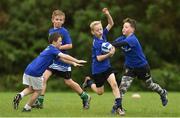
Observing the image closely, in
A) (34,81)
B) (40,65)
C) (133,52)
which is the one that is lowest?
(34,81)

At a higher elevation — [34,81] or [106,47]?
[106,47]

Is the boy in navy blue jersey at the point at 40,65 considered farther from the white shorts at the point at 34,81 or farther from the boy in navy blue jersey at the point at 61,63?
the boy in navy blue jersey at the point at 61,63

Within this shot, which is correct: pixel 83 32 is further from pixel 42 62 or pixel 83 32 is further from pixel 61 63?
pixel 42 62

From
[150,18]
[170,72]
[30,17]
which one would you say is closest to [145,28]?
[150,18]

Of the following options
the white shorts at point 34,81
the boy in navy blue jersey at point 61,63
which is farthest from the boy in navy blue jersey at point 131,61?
the white shorts at point 34,81

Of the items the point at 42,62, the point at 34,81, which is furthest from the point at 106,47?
the point at 34,81

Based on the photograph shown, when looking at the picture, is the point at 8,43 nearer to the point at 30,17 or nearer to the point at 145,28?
the point at 30,17

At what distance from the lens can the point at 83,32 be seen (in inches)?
995

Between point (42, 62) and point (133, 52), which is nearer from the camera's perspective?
point (42, 62)

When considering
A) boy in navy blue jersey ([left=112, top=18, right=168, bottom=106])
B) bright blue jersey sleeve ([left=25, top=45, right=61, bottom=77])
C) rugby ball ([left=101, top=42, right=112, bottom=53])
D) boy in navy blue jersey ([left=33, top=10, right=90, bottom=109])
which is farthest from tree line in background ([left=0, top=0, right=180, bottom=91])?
bright blue jersey sleeve ([left=25, top=45, right=61, bottom=77])

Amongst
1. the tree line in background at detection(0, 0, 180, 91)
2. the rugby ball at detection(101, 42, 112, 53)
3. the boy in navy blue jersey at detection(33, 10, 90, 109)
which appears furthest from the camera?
the tree line in background at detection(0, 0, 180, 91)

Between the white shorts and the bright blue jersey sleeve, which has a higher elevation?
the bright blue jersey sleeve

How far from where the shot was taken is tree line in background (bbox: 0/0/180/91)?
24.4 metres

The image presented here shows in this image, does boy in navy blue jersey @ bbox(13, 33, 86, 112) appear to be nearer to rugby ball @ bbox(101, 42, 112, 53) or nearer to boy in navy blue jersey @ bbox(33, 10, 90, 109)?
rugby ball @ bbox(101, 42, 112, 53)
